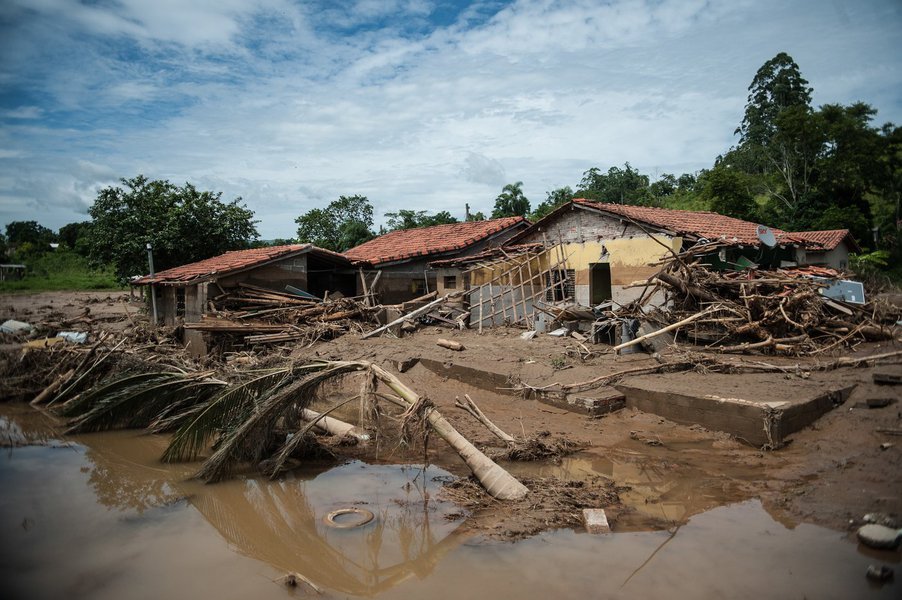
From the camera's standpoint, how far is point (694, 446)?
750 centimetres

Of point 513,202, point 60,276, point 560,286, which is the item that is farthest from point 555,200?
point 60,276

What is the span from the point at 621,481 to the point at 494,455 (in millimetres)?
1693

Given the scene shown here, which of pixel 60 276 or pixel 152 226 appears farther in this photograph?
pixel 60 276

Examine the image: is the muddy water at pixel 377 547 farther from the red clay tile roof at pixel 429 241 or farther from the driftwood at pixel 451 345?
the red clay tile roof at pixel 429 241

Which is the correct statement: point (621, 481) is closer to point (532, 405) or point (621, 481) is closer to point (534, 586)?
point (534, 586)

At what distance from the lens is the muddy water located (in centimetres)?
455

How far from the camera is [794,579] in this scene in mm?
4402

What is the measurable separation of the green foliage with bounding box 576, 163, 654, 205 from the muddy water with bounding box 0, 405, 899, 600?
2898cm

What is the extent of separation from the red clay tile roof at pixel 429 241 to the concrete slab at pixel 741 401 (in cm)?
1157

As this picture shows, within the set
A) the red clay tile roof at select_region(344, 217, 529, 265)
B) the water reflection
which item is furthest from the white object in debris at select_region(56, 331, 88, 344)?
the red clay tile roof at select_region(344, 217, 529, 265)

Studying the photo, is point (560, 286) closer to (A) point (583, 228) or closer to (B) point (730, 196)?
(A) point (583, 228)

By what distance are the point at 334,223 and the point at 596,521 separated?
91.6ft

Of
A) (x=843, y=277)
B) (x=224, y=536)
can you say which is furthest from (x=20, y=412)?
(x=843, y=277)

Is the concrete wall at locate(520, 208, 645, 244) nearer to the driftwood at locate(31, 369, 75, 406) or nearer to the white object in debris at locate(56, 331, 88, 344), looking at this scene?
the driftwood at locate(31, 369, 75, 406)
